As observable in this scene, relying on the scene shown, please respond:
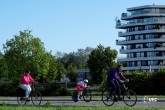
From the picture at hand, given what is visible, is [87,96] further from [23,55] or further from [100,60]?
[100,60]

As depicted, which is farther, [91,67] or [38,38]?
[91,67]

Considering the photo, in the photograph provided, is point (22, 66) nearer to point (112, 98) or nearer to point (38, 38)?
point (38, 38)

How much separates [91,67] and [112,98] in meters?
80.3

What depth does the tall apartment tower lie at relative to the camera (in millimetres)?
126875

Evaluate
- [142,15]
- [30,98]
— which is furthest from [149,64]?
[30,98]

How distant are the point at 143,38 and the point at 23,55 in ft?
226

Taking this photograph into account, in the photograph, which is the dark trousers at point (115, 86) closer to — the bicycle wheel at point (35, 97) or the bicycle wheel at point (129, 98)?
the bicycle wheel at point (129, 98)

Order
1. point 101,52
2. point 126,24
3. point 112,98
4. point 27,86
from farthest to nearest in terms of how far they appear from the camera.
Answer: point 126,24, point 101,52, point 27,86, point 112,98

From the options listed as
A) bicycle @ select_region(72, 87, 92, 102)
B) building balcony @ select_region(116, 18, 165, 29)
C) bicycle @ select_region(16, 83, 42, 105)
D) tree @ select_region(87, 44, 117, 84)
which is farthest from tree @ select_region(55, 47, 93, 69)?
bicycle @ select_region(16, 83, 42, 105)

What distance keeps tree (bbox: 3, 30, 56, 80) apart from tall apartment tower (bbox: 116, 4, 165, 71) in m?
59.5

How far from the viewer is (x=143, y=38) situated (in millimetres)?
129750

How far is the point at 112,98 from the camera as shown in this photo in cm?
2122

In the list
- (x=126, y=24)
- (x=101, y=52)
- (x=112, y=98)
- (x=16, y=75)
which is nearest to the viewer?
(x=112, y=98)

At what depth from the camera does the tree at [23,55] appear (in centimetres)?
6569
